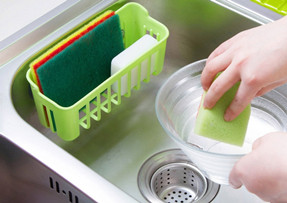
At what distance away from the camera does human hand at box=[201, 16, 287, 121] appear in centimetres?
72

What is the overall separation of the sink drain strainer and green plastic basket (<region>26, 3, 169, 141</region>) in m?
0.15

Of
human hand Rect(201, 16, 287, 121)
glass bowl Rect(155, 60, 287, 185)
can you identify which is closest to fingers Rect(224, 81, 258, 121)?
human hand Rect(201, 16, 287, 121)

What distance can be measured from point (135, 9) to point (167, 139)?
0.88 feet

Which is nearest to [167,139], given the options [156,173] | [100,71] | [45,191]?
[156,173]

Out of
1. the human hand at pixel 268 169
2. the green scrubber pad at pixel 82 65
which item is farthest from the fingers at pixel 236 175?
the green scrubber pad at pixel 82 65

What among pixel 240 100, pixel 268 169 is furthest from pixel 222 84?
pixel 268 169

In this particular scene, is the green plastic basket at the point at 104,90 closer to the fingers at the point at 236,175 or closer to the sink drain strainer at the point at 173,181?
the sink drain strainer at the point at 173,181

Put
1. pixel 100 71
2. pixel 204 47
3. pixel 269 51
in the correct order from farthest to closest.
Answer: pixel 204 47 → pixel 100 71 → pixel 269 51

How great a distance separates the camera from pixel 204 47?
1.11 m

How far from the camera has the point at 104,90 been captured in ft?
3.22

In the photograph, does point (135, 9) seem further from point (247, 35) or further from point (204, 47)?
point (247, 35)

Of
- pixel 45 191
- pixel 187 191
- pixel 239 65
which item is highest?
pixel 239 65

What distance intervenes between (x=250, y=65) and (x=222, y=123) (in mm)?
121

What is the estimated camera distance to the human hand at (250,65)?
723 mm
